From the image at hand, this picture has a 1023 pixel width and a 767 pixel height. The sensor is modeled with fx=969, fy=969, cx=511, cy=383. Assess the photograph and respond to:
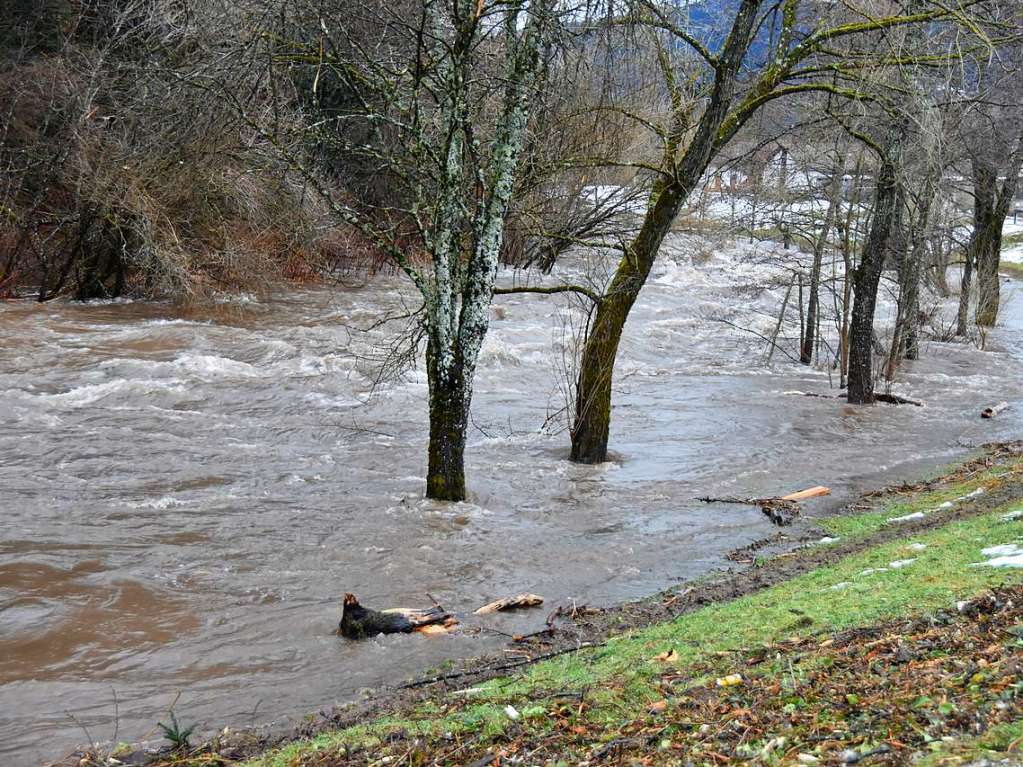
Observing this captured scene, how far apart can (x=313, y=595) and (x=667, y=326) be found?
17.2 m

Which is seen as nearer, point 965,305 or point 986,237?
point 965,305

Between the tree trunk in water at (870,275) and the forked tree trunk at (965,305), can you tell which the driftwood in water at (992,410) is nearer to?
the tree trunk in water at (870,275)

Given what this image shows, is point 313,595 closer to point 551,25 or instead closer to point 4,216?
point 551,25

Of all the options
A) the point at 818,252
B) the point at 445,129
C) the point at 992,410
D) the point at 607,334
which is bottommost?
the point at 992,410

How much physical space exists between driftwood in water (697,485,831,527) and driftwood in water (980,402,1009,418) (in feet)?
18.7

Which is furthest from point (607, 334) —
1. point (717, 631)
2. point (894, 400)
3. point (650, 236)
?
point (894, 400)

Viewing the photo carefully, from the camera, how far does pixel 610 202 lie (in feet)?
86.5

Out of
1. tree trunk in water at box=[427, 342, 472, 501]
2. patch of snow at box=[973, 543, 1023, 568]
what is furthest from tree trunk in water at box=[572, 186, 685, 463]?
patch of snow at box=[973, 543, 1023, 568]

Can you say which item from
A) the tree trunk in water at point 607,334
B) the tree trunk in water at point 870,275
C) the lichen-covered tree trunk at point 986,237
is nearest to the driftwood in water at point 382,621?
the tree trunk in water at point 607,334

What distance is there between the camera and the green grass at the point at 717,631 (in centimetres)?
467

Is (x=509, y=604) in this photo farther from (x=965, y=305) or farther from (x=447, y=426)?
(x=965, y=305)

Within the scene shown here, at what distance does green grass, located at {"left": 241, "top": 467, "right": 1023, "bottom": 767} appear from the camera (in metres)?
4.67

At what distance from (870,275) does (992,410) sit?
9.80ft

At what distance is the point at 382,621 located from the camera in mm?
6941
